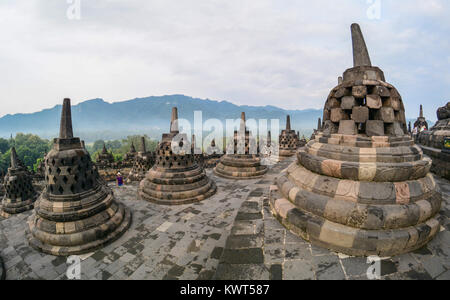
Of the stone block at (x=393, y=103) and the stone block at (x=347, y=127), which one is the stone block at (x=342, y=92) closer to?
the stone block at (x=347, y=127)

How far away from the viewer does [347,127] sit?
3.58m

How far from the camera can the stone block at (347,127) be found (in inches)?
139

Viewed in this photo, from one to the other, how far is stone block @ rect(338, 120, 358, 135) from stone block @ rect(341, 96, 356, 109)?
26 cm

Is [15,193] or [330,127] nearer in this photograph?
[330,127]

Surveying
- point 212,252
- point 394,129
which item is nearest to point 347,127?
point 394,129

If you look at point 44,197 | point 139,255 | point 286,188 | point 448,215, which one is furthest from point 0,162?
point 448,215

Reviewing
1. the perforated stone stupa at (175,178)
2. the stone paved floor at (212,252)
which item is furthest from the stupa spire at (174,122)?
the stone paved floor at (212,252)

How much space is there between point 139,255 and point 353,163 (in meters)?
5.01

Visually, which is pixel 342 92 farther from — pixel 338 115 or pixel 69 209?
pixel 69 209

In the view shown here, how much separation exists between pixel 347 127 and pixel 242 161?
8381mm

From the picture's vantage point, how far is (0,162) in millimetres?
40125

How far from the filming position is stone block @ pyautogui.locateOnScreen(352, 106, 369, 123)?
11.3ft

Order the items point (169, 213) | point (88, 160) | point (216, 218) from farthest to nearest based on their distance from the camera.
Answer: point (169, 213) → point (216, 218) → point (88, 160)
